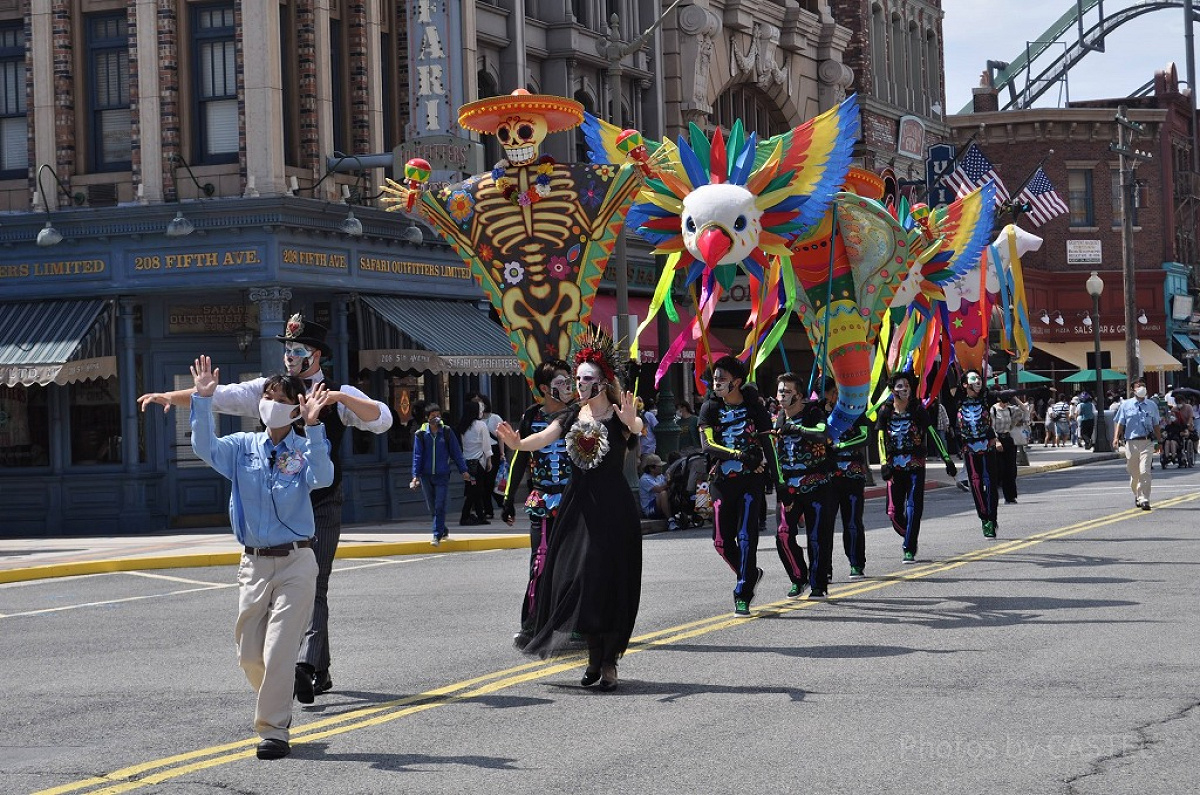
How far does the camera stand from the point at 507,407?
3188 centimetres

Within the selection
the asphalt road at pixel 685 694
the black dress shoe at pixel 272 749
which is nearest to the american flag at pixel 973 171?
the asphalt road at pixel 685 694

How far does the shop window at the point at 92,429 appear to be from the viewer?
84.5 feet

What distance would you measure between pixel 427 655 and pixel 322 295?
15.7m

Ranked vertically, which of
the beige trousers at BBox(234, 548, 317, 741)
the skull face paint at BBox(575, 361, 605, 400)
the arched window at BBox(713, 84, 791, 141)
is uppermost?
the arched window at BBox(713, 84, 791, 141)

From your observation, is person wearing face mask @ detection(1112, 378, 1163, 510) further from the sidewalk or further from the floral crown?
the floral crown

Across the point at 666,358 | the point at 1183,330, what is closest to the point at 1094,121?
the point at 1183,330

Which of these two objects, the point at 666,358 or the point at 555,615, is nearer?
the point at 555,615

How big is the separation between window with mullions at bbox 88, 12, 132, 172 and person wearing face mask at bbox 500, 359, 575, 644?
16461 millimetres

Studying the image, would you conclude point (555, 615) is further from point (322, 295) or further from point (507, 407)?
point (507, 407)

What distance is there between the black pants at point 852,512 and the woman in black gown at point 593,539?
16.8 feet

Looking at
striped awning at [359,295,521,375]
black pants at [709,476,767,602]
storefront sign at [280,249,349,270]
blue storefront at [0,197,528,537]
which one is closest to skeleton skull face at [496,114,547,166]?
black pants at [709,476,767,602]

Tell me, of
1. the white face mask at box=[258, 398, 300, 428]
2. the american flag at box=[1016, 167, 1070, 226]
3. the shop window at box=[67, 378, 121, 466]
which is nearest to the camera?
the white face mask at box=[258, 398, 300, 428]

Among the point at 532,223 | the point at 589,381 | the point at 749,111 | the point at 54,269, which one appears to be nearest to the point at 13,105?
the point at 54,269

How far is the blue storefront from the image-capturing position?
977 inches
